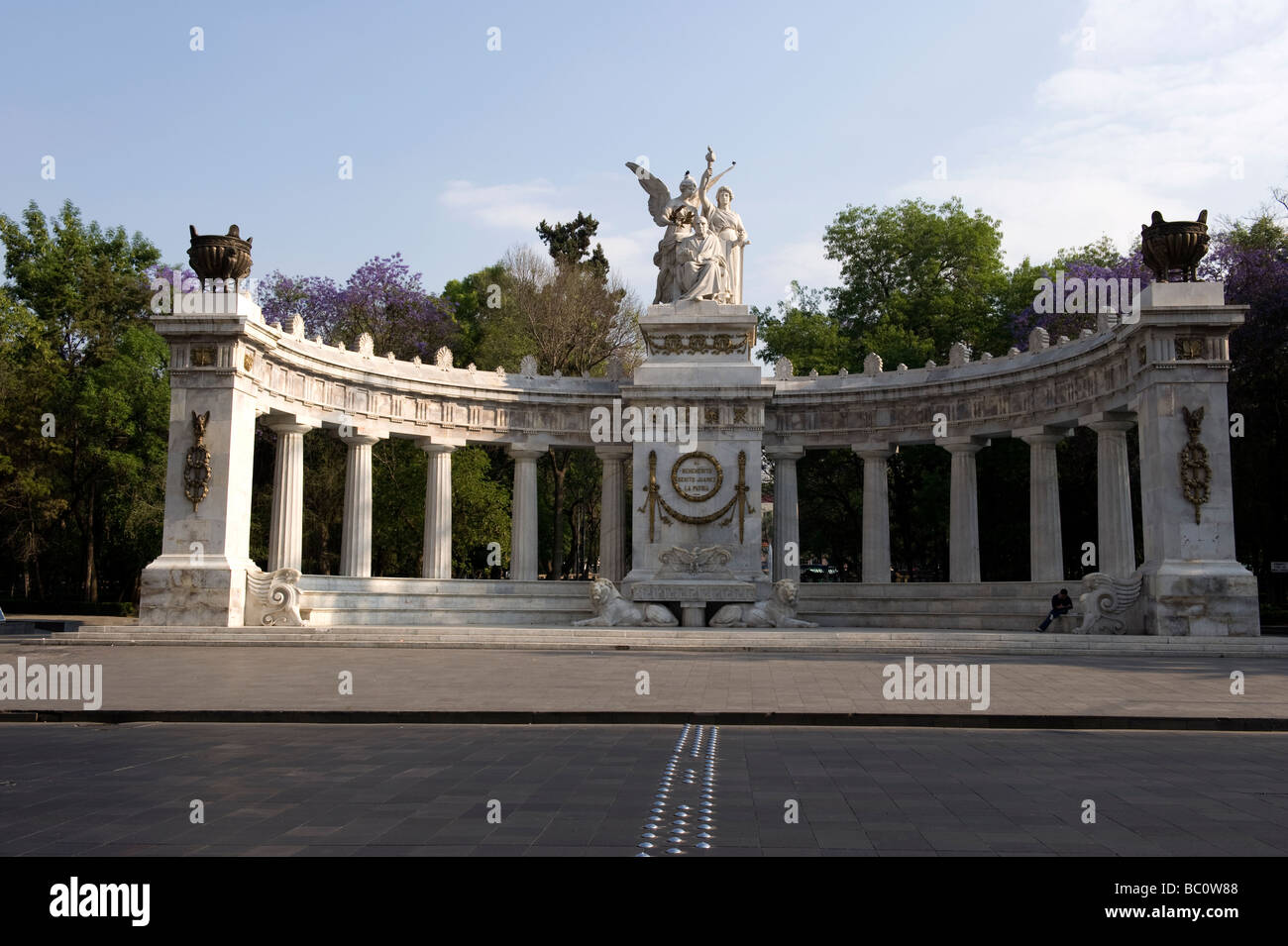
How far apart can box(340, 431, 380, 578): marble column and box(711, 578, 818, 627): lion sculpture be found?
16.4 metres

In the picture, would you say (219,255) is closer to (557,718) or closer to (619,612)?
(619,612)

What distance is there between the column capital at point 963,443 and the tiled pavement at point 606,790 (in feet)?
111

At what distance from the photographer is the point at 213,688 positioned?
2094 cm

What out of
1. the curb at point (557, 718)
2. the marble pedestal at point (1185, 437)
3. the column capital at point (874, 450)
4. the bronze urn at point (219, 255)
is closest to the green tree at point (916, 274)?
the column capital at point (874, 450)

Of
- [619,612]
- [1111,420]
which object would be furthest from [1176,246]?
[619,612]

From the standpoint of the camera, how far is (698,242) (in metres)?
45.7

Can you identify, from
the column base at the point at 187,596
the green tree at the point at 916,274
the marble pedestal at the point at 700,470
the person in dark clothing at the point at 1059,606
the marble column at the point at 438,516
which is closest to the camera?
the column base at the point at 187,596

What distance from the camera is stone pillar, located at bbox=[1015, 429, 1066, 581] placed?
45312 mm

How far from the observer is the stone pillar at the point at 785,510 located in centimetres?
5062

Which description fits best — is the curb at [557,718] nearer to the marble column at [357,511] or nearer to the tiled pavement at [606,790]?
the tiled pavement at [606,790]

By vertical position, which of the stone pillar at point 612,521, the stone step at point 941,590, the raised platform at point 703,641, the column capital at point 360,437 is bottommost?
the raised platform at point 703,641

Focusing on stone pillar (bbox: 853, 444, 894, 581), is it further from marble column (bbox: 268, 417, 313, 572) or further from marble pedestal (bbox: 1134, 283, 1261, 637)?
marble column (bbox: 268, 417, 313, 572)
